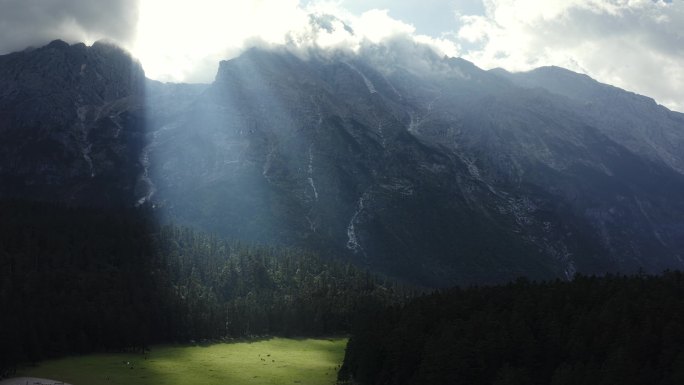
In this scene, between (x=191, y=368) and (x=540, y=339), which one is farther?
(x=191, y=368)

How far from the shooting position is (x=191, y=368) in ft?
545

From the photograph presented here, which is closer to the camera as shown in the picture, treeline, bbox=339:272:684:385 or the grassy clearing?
treeline, bbox=339:272:684:385

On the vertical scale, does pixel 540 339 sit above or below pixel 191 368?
above

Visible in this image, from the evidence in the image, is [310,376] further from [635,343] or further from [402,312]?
[635,343]

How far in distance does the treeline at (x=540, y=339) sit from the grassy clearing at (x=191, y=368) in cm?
1639

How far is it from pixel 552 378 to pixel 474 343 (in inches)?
793

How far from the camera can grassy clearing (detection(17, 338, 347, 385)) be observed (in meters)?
149

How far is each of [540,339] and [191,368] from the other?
9180cm

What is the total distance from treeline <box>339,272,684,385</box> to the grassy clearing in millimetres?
16388

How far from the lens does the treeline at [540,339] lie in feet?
330

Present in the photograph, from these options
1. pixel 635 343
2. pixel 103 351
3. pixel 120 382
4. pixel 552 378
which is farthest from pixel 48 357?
pixel 635 343

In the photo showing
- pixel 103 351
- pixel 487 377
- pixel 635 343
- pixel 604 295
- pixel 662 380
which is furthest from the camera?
pixel 103 351

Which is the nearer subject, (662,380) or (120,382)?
(662,380)

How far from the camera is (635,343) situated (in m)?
102
